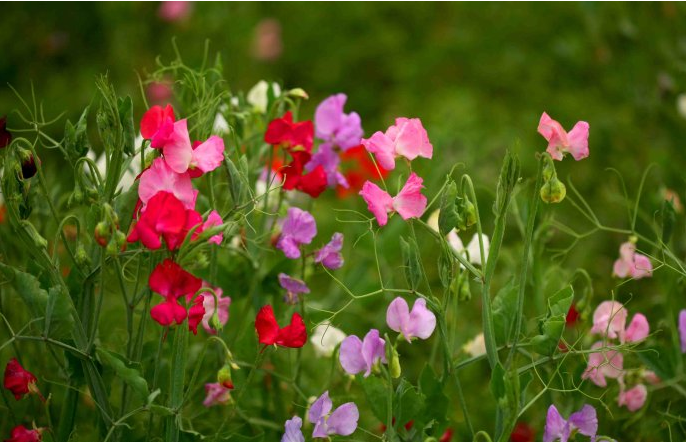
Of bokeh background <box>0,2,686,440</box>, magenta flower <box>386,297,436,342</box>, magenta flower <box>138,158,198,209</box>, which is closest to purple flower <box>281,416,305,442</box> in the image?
magenta flower <box>386,297,436,342</box>

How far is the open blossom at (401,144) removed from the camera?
0.88 m

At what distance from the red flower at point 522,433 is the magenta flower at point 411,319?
316 mm

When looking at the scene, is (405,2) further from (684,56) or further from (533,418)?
(533,418)

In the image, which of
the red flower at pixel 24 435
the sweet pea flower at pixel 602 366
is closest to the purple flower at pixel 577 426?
the sweet pea flower at pixel 602 366

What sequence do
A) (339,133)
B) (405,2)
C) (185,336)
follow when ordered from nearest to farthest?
(185,336)
(339,133)
(405,2)

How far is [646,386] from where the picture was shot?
45.9 inches

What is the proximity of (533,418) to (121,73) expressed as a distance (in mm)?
1947

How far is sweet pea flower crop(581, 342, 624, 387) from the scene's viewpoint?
3.28 ft

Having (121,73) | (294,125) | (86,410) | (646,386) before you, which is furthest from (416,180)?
(121,73)

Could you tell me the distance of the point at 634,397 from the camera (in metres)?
1.08

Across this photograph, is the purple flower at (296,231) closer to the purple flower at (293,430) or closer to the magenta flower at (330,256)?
the magenta flower at (330,256)

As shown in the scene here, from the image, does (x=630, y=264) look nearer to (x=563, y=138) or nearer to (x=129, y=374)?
(x=563, y=138)

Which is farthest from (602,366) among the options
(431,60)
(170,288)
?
(431,60)

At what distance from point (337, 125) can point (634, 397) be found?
497mm
